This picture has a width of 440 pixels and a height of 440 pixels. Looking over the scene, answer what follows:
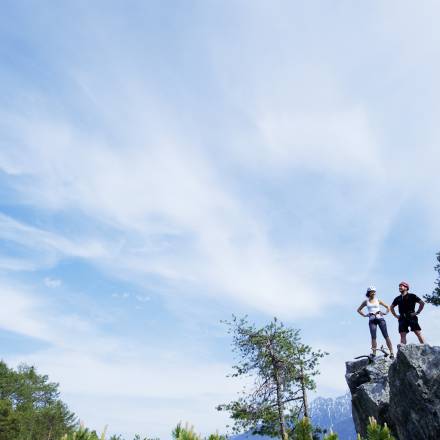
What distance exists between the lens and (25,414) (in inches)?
1896

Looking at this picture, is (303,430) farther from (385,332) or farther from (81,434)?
(385,332)

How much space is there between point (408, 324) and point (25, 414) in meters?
49.4

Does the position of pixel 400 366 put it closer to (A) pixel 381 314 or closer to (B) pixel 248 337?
(A) pixel 381 314

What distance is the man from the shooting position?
12.7m

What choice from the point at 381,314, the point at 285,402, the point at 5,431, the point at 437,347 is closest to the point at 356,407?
the point at 381,314

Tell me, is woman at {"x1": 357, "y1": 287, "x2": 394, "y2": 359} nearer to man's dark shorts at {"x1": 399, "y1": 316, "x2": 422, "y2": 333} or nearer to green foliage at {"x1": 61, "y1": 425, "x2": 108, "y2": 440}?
man's dark shorts at {"x1": 399, "y1": 316, "x2": 422, "y2": 333}

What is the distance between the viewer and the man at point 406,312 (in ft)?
41.7

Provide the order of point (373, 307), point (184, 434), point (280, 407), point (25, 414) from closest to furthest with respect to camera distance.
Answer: point (184, 434)
point (373, 307)
point (280, 407)
point (25, 414)

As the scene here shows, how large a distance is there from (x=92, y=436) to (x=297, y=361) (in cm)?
2857

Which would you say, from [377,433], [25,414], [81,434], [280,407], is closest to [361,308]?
[377,433]

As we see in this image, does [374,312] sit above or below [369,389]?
above

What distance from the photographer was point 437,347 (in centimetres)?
1143

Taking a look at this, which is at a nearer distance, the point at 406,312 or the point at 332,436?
the point at 332,436

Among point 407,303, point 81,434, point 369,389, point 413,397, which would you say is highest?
point 407,303
